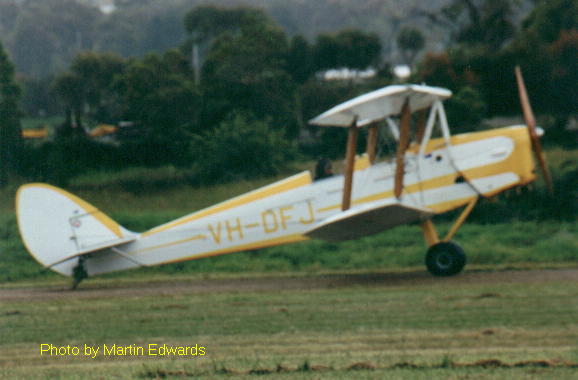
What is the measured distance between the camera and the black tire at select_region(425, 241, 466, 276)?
447 inches

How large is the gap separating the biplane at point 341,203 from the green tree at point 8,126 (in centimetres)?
267

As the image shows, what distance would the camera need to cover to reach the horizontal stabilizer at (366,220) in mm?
10859

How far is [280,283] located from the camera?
1184cm

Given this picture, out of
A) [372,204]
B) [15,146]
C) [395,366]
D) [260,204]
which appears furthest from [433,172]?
[15,146]

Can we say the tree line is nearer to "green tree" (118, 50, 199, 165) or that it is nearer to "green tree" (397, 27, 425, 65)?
"green tree" (118, 50, 199, 165)

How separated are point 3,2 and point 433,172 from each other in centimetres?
1518

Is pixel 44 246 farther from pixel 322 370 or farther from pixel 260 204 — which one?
pixel 322 370

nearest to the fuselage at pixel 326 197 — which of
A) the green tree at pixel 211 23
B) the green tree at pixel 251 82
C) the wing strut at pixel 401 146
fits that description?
the wing strut at pixel 401 146

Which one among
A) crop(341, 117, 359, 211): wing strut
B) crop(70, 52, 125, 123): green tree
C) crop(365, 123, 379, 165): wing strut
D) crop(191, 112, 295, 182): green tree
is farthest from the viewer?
crop(70, 52, 125, 123): green tree

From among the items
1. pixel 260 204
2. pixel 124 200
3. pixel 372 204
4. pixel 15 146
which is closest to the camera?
pixel 372 204

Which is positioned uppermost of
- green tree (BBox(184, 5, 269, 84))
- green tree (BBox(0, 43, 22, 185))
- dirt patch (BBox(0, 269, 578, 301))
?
green tree (BBox(184, 5, 269, 84))

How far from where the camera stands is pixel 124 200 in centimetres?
1548

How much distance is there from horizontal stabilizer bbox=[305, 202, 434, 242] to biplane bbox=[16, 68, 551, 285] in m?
0.02

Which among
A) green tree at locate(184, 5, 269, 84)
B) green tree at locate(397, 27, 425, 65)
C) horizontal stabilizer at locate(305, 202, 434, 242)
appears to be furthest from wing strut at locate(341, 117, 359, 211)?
green tree at locate(397, 27, 425, 65)
